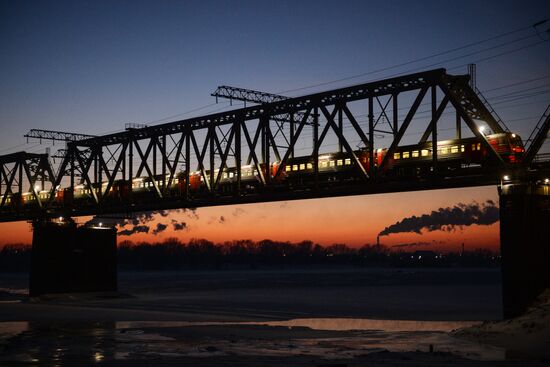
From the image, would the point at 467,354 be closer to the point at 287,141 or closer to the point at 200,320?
the point at 200,320

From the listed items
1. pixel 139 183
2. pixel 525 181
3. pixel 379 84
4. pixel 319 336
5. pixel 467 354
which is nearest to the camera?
pixel 467 354

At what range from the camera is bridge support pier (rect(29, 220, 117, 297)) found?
75.2 metres

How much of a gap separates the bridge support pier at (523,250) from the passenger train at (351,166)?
6857mm

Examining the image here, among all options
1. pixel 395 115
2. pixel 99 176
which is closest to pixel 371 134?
pixel 395 115

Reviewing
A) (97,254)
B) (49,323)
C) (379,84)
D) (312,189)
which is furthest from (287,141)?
(97,254)

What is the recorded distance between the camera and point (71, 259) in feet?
252

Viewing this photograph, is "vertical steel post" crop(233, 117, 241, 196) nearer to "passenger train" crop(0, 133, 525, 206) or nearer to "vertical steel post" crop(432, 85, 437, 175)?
"passenger train" crop(0, 133, 525, 206)

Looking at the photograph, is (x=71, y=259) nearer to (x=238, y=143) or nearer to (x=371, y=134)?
(x=238, y=143)

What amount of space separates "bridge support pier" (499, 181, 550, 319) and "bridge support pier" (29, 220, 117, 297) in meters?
49.7

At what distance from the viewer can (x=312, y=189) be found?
2240 inches

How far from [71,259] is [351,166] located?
35526 mm

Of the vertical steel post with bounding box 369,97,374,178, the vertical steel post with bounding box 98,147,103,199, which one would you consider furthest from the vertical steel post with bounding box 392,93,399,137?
the vertical steel post with bounding box 98,147,103,199

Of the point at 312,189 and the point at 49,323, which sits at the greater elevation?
the point at 312,189

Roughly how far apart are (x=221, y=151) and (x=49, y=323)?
24.4 meters
